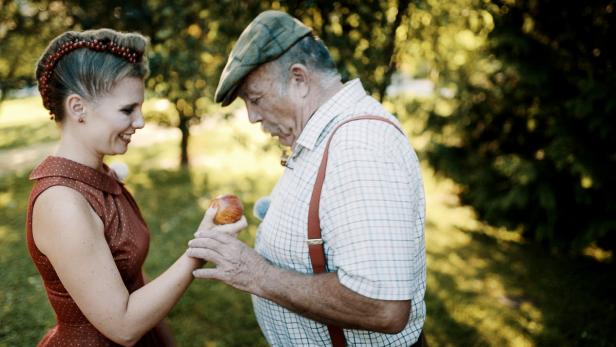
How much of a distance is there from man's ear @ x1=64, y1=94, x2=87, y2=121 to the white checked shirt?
0.87m

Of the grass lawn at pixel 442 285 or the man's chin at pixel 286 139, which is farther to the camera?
the grass lawn at pixel 442 285

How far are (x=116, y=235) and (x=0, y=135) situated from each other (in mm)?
13498

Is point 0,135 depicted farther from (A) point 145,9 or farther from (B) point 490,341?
(B) point 490,341

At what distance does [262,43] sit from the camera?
6.04ft

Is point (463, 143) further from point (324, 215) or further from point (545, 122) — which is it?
point (324, 215)

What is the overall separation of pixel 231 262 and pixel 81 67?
995 mm

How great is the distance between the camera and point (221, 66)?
3.35m

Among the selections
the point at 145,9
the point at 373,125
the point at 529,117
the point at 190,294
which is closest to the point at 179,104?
the point at 190,294

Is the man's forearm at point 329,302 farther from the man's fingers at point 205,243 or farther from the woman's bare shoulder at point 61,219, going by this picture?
the woman's bare shoulder at point 61,219

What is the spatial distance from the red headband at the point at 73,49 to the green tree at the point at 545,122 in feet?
12.1

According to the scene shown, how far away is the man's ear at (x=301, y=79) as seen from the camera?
1.87 meters

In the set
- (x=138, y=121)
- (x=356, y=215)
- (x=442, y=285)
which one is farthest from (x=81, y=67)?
(x=442, y=285)

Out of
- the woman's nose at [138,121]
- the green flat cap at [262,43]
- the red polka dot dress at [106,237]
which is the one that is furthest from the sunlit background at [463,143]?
the red polka dot dress at [106,237]

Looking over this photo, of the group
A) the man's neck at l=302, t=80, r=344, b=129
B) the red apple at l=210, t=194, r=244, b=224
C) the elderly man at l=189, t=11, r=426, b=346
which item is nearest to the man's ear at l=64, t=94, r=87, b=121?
the elderly man at l=189, t=11, r=426, b=346
